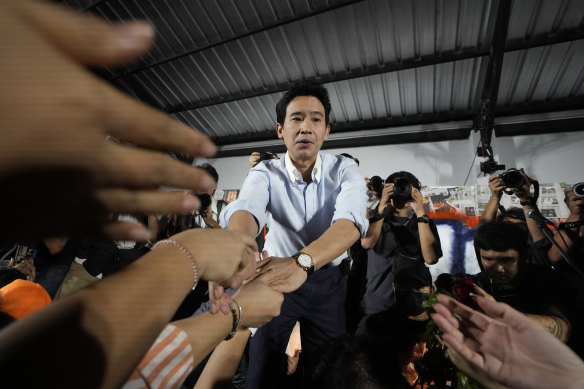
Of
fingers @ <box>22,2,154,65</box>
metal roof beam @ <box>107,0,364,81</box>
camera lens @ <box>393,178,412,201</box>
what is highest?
metal roof beam @ <box>107,0,364,81</box>

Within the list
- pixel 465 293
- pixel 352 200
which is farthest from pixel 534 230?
pixel 352 200

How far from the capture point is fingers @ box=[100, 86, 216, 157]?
1.15ft

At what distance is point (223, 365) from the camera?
4.21ft

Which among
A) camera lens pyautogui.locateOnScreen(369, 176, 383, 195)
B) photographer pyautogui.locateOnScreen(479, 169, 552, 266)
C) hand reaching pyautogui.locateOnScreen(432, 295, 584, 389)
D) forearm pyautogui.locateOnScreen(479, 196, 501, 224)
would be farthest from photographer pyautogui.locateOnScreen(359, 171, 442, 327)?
hand reaching pyautogui.locateOnScreen(432, 295, 584, 389)

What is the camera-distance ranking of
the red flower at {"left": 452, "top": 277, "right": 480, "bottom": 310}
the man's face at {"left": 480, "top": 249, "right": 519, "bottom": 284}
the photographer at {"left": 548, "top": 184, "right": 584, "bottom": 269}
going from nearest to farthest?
the red flower at {"left": 452, "top": 277, "right": 480, "bottom": 310}, the man's face at {"left": 480, "top": 249, "right": 519, "bottom": 284}, the photographer at {"left": 548, "top": 184, "right": 584, "bottom": 269}

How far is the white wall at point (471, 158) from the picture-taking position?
4109mm

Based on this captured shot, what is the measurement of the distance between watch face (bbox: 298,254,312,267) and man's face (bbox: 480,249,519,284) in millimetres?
1767

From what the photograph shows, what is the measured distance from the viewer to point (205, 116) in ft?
19.6

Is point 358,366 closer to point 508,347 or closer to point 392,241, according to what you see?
point 508,347

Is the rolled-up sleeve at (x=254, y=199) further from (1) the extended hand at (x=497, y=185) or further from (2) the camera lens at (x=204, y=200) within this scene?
(1) the extended hand at (x=497, y=185)

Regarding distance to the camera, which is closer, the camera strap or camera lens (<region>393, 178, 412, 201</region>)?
the camera strap

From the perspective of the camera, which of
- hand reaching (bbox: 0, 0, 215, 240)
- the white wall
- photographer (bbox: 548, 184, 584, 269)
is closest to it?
hand reaching (bbox: 0, 0, 215, 240)

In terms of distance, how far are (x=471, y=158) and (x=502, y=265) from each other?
122 inches

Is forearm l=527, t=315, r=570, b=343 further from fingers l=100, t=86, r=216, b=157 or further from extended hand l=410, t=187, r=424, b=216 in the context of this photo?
fingers l=100, t=86, r=216, b=157
